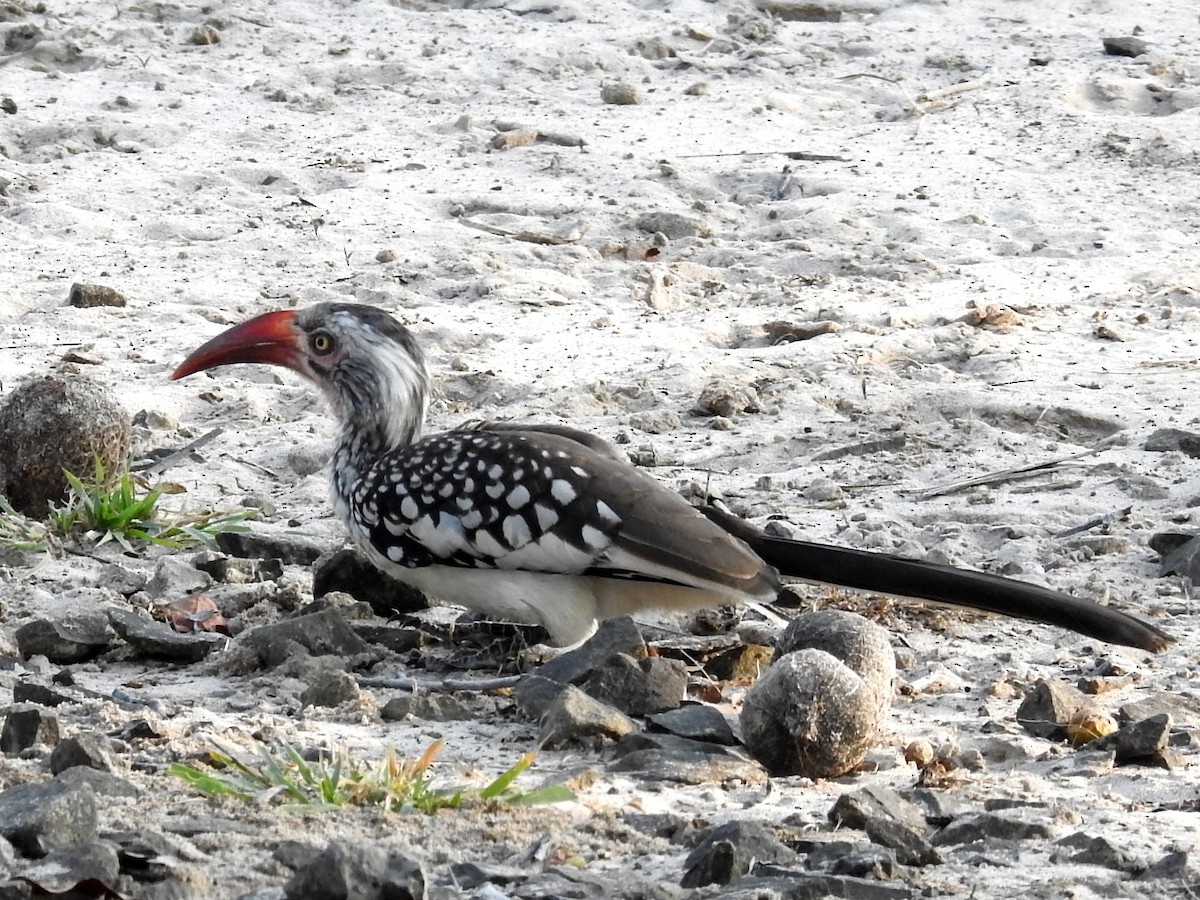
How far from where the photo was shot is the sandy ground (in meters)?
4.83

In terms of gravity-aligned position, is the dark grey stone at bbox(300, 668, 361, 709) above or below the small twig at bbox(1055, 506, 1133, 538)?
above

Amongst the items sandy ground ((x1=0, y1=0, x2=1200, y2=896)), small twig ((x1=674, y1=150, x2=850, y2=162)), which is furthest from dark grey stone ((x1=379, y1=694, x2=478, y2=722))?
small twig ((x1=674, y1=150, x2=850, y2=162))

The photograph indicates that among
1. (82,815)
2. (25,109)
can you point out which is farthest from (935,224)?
(82,815)

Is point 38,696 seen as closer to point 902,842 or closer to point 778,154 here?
point 902,842

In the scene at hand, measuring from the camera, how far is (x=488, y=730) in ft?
12.9

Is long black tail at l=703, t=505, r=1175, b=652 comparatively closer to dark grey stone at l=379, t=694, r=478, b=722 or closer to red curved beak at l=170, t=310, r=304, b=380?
dark grey stone at l=379, t=694, r=478, b=722

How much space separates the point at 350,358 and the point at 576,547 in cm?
108

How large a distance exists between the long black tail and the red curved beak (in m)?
1.41

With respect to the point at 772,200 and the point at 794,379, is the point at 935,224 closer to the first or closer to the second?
the point at 772,200

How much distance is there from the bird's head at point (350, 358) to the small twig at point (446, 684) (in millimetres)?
991

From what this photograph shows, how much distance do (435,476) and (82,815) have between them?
1791 mm

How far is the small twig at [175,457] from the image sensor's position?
562 cm

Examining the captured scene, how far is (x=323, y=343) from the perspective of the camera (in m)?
5.11

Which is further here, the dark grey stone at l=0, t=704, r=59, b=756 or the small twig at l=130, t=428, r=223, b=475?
the small twig at l=130, t=428, r=223, b=475
